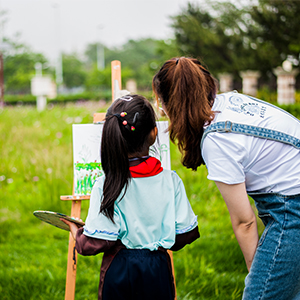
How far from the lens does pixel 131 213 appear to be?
1481 mm

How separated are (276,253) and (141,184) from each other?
0.59 meters

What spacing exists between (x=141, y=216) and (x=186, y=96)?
525 millimetres

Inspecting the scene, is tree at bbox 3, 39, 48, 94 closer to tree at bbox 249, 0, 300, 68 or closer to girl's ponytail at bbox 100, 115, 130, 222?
tree at bbox 249, 0, 300, 68

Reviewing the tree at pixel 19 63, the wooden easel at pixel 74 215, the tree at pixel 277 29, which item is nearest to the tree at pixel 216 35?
the tree at pixel 277 29

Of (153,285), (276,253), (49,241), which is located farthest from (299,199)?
(49,241)

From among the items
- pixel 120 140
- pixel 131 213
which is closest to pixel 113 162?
pixel 120 140

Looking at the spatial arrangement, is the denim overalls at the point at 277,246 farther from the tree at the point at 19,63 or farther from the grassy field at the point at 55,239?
the tree at the point at 19,63

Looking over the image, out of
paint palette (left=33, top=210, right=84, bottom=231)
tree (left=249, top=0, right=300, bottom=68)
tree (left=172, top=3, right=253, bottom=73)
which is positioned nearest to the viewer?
paint palette (left=33, top=210, right=84, bottom=231)

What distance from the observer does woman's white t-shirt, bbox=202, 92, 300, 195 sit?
135 centimetres

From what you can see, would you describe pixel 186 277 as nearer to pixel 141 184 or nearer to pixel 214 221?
pixel 214 221

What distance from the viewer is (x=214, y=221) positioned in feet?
13.0

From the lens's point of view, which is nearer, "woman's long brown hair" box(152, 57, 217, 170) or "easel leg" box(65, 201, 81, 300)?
"woman's long brown hair" box(152, 57, 217, 170)

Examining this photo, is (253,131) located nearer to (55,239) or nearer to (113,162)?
(113,162)

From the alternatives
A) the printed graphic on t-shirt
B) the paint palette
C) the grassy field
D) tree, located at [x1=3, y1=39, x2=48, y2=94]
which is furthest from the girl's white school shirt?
tree, located at [x1=3, y1=39, x2=48, y2=94]
